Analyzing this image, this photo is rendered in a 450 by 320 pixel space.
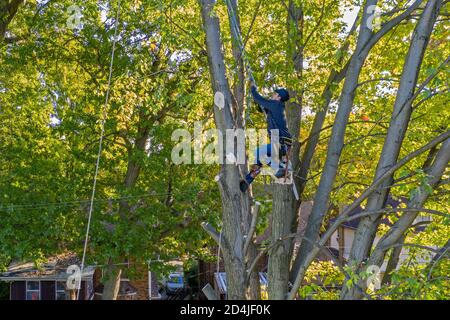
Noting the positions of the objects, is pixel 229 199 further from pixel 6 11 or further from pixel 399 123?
pixel 6 11

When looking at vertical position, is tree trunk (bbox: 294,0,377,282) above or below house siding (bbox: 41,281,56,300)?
above

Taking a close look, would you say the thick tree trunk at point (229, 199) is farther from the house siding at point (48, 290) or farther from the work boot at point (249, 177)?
the house siding at point (48, 290)

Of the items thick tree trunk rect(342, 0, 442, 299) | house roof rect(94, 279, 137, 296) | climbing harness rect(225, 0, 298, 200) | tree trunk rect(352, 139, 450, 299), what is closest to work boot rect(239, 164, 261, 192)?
climbing harness rect(225, 0, 298, 200)

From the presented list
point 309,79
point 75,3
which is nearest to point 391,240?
point 309,79

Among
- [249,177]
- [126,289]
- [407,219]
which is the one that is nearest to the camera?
[407,219]

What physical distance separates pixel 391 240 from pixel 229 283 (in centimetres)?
196

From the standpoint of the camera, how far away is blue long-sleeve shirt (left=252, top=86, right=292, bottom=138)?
702 cm

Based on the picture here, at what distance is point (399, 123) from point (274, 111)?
56.0 inches

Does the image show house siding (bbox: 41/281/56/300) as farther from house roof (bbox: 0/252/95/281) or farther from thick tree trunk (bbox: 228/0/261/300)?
thick tree trunk (bbox: 228/0/261/300)

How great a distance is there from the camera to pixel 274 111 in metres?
7.04

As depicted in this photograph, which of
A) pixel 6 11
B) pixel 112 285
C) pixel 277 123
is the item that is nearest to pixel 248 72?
pixel 277 123

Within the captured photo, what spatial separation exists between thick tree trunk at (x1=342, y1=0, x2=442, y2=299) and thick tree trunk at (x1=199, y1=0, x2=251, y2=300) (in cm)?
126

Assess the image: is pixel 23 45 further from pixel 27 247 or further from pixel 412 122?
pixel 412 122
